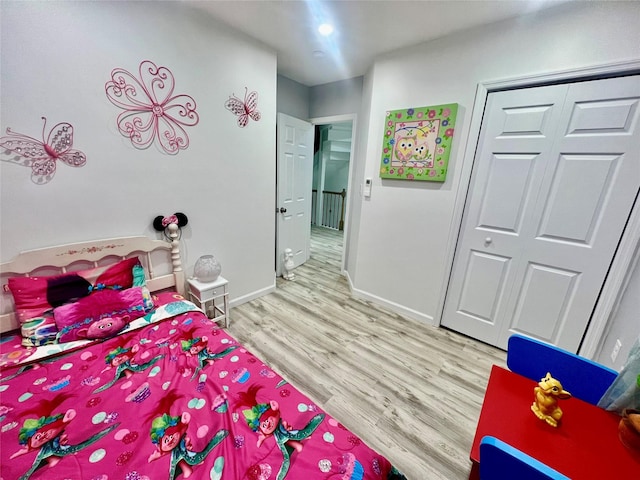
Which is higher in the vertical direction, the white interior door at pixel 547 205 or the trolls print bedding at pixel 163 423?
the white interior door at pixel 547 205

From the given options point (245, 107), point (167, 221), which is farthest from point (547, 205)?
point (167, 221)

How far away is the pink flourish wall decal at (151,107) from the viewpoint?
5.34 ft

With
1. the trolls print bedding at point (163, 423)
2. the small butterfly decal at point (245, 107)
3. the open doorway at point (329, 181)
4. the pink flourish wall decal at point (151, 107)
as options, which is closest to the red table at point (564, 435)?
the trolls print bedding at point (163, 423)

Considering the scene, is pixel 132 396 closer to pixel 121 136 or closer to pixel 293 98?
pixel 121 136

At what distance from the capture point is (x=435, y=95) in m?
2.12

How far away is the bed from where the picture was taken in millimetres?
861

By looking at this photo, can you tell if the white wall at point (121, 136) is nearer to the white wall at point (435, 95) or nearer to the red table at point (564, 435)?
the white wall at point (435, 95)

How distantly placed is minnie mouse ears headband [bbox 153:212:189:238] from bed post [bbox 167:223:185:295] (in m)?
0.03

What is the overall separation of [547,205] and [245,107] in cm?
259

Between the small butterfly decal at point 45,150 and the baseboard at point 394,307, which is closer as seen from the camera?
the small butterfly decal at point 45,150

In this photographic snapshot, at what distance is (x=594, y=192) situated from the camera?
1657 millimetres

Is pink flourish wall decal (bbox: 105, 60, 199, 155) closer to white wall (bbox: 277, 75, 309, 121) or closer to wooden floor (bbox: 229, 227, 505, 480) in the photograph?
white wall (bbox: 277, 75, 309, 121)

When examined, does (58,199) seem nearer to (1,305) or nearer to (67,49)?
(1,305)

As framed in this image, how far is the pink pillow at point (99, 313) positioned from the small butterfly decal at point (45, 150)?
0.75 metres
